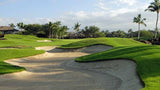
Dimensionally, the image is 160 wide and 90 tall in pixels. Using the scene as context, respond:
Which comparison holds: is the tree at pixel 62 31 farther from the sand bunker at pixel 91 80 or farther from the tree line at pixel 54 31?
the sand bunker at pixel 91 80

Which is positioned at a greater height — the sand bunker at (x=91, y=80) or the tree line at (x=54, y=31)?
the tree line at (x=54, y=31)

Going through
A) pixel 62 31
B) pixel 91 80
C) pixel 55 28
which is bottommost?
pixel 91 80

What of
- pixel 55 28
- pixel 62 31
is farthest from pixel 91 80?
pixel 62 31

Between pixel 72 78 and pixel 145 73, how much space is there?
21.2 feet

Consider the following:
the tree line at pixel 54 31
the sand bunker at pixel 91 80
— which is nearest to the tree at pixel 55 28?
the tree line at pixel 54 31

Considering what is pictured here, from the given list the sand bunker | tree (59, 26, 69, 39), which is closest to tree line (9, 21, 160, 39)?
tree (59, 26, 69, 39)

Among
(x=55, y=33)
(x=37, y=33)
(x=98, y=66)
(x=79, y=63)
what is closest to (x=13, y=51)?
(x=79, y=63)

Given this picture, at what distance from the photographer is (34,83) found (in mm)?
14547

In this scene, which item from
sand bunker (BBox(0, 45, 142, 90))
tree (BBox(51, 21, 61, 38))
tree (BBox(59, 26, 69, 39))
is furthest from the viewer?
tree (BBox(59, 26, 69, 39))

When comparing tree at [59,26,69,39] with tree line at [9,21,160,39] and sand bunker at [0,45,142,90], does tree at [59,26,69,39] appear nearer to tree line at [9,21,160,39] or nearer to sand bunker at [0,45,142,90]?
Result: tree line at [9,21,160,39]

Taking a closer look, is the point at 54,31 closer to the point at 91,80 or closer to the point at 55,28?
the point at 55,28

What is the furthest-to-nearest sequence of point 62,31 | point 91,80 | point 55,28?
1. point 62,31
2. point 55,28
3. point 91,80

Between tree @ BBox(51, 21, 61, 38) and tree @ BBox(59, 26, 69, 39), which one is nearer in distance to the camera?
tree @ BBox(51, 21, 61, 38)

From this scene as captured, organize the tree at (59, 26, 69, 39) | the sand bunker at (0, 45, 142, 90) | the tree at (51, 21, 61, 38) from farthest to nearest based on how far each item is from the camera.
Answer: the tree at (59, 26, 69, 39), the tree at (51, 21, 61, 38), the sand bunker at (0, 45, 142, 90)
